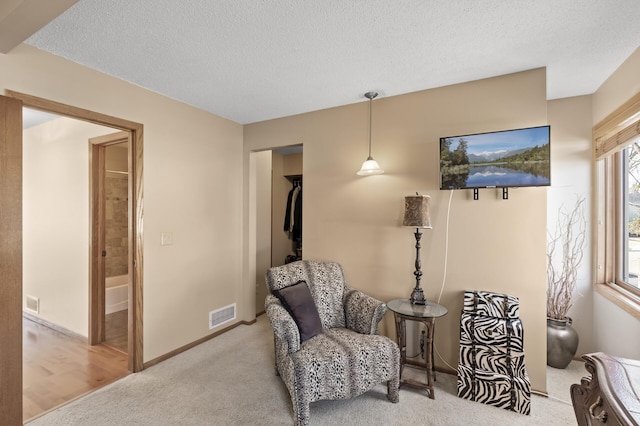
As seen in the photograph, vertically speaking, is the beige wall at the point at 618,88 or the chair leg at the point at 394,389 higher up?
the beige wall at the point at 618,88

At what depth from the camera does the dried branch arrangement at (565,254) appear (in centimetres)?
260

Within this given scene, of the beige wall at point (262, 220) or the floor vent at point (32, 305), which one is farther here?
the beige wall at point (262, 220)

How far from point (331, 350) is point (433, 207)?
1.49m

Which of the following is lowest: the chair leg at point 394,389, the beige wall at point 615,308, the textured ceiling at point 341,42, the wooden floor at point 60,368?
the wooden floor at point 60,368

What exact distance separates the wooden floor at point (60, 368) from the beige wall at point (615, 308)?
4003mm

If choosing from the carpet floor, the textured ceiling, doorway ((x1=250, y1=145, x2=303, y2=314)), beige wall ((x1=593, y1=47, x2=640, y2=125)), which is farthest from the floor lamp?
doorway ((x1=250, y1=145, x2=303, y2=314))

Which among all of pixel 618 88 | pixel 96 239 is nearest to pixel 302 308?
pixel 96 239

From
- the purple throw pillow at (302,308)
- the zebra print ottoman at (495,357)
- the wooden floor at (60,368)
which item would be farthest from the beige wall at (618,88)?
the wooden floor at (60,368)

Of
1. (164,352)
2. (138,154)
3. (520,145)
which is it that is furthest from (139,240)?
(520,145)

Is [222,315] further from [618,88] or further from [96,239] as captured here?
[618,88]

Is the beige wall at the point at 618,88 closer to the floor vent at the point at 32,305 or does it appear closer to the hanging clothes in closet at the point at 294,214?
the hanging clothes in closet at the point at 294,214

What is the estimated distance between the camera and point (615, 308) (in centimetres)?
225

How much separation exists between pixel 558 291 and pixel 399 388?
1766 mm

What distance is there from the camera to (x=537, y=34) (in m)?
1.75
